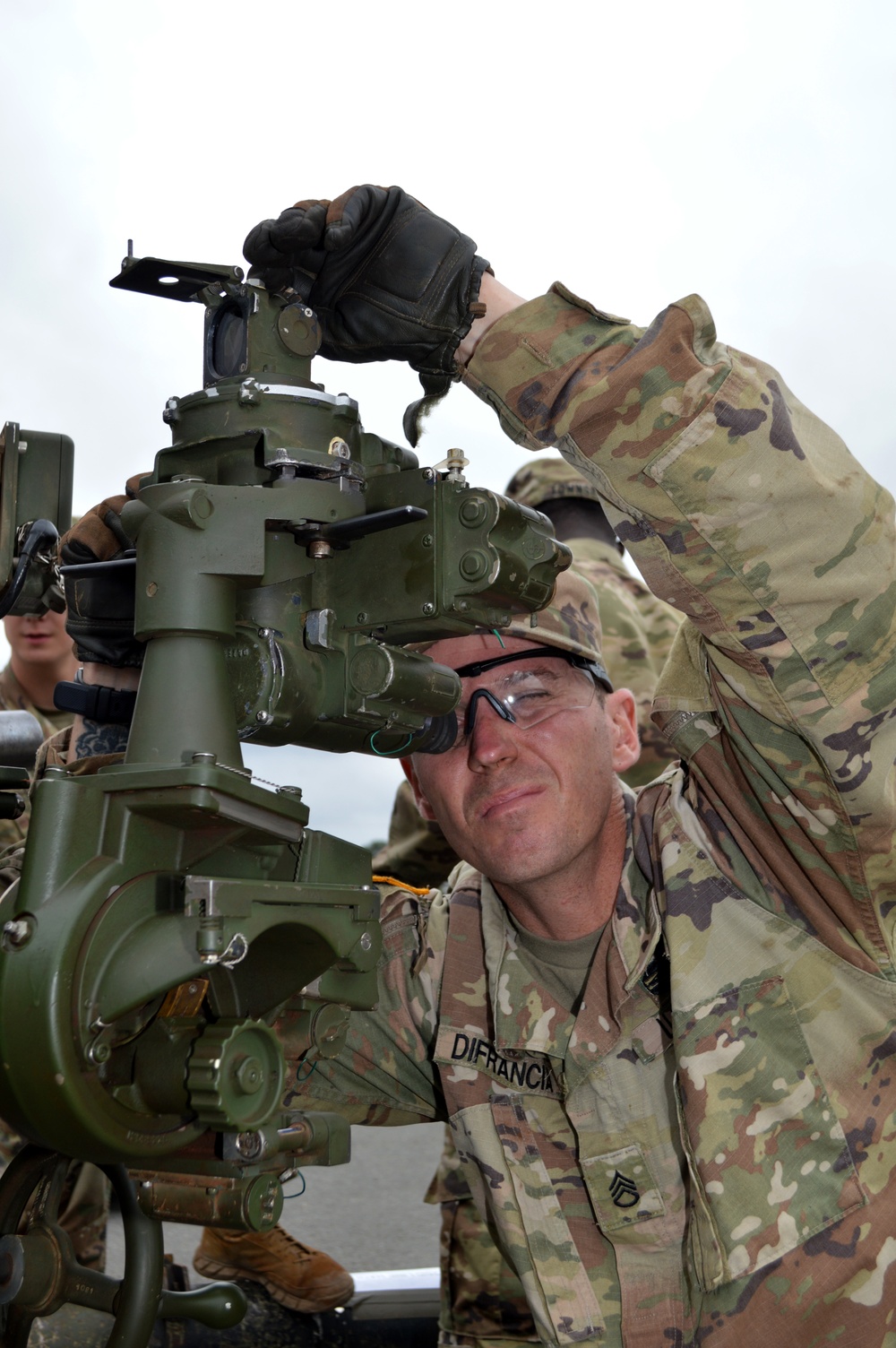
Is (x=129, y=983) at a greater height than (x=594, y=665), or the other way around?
(x=594, y=665)

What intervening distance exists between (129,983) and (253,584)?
1.41ft

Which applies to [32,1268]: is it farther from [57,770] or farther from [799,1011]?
[799,1011]

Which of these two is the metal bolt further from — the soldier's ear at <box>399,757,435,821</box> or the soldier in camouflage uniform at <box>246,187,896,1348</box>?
the soldier's ear at <box>399,757,435,821</box>

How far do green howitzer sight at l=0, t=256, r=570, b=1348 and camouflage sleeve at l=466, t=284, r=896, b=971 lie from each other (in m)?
0.19

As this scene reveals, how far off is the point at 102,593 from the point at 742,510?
0.83m

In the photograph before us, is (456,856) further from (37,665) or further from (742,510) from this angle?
(742,510)

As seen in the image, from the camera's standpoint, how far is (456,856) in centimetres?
412

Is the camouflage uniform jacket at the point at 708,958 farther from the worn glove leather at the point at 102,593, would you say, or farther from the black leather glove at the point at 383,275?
the worn glove leather at the point at 102,593

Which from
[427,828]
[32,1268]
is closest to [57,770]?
[32,1268]

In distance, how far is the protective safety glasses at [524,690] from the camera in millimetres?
2246

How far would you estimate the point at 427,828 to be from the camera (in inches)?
159

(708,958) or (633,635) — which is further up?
(633,635)

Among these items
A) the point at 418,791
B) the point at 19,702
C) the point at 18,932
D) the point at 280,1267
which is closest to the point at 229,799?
the point at 18,932

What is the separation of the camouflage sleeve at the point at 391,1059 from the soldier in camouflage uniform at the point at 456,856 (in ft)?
2.22
